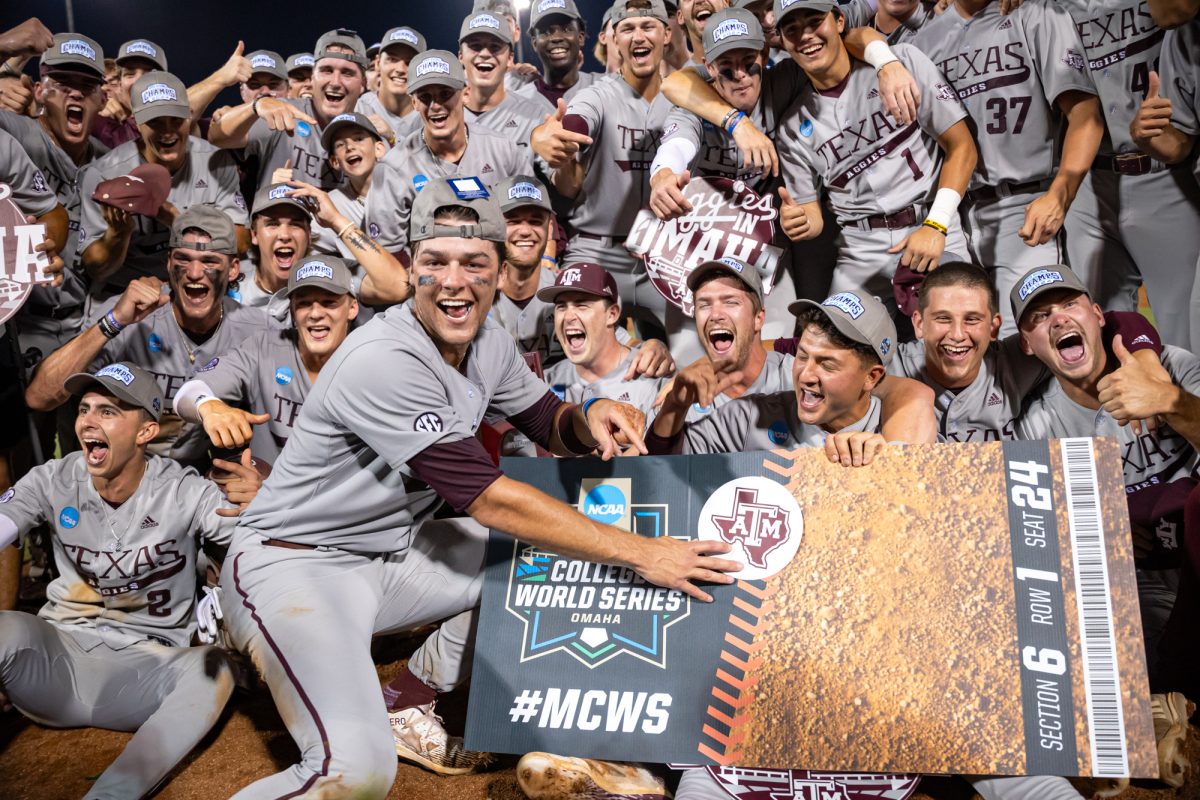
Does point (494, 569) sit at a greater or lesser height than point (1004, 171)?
lesser

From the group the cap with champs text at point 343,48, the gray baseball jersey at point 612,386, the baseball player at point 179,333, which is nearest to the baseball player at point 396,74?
the cap with champs text at point 343,48

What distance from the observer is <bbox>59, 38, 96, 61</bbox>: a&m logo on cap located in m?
5.38

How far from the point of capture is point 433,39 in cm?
1497

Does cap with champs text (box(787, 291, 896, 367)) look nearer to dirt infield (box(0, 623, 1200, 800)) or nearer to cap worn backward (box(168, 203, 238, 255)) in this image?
dirt infield (box(0, 623, 1200, 800))

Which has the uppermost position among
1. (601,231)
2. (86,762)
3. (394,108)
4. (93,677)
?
(394,108)

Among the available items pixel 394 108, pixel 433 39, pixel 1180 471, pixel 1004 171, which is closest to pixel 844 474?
pixel 1180 471

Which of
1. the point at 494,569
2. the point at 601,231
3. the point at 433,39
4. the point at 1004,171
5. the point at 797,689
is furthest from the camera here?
the point at 433,39

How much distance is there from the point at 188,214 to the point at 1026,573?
165 inches

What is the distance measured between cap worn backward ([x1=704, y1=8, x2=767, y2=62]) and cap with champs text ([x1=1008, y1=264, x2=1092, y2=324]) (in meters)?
1.74

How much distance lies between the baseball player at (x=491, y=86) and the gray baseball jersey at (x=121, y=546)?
10.2 feet

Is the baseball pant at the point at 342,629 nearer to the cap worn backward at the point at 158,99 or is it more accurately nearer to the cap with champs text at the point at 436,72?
the cap with champs text at the point at 436,72

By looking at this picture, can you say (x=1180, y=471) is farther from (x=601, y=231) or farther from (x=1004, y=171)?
(x=601, y=231)

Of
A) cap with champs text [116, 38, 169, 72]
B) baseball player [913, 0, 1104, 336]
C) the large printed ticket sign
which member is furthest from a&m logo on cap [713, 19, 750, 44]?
cap with champs text [116, 38, 169, 72]

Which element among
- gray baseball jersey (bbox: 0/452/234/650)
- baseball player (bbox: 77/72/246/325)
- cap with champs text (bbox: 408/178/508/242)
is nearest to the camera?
cap with champs text (bbox: 408/178/508/242)
